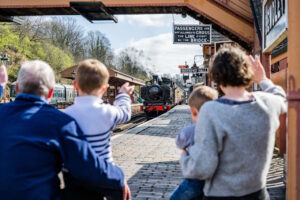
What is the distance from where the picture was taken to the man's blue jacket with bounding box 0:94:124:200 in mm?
1934

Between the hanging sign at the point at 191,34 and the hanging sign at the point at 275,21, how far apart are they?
308 inches

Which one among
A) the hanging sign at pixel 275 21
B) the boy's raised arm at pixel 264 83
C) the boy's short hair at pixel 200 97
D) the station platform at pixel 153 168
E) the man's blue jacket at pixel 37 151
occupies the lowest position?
the station platform at pixel 153 168

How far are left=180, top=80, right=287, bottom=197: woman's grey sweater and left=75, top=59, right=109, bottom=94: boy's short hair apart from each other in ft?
2.39

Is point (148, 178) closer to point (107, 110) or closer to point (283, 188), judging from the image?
point (283, 188)

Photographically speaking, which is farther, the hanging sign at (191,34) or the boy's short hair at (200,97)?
the hanging sign at (191,34)

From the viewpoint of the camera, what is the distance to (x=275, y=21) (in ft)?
13.9

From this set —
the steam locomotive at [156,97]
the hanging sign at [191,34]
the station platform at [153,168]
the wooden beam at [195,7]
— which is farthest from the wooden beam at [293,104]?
the steam locomotive at [156,97]

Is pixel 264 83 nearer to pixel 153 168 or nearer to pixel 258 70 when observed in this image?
pixel 258 70

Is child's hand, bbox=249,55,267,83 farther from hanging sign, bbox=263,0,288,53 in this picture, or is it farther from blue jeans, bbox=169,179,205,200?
hanging sign, bbox=263,0,288,53

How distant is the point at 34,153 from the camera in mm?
1953

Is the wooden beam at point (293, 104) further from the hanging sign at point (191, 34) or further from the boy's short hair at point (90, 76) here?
the hanging sign at point (191, 34)

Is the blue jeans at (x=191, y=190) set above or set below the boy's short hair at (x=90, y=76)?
below

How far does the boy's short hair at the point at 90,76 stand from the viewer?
2.39 metres

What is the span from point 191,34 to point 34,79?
1172cm
